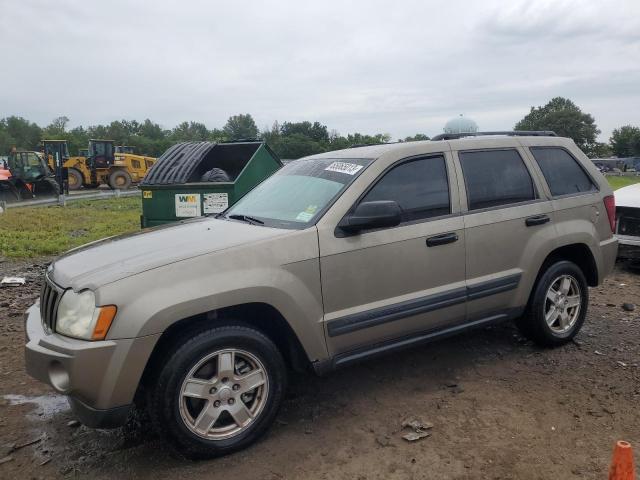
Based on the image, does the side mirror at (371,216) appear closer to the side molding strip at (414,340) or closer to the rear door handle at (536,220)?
the side molding strip at (414,340)

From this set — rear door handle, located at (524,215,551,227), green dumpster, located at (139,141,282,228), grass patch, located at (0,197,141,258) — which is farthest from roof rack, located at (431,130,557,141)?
grass patch, located at (0,197,141,258)

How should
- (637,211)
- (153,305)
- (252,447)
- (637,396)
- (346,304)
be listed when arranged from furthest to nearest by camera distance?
(637,211), (637,396), (346,304), (252,447), (153,305)

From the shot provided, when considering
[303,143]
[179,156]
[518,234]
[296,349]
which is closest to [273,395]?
[296,349]

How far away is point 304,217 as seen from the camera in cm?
346

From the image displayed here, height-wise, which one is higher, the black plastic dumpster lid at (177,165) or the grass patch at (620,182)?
the black plastic dumpster lid at (177,165)

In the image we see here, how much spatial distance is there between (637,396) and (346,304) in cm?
217

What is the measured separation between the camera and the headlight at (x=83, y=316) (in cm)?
268

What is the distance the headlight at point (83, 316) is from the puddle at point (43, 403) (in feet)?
3.72

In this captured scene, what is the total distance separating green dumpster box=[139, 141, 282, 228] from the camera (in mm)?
6816

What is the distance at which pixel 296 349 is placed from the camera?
3.29m

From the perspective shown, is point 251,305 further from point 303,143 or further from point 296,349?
point 303,143

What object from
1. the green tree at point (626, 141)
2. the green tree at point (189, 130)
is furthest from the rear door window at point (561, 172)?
the green tree at point (189, 130)

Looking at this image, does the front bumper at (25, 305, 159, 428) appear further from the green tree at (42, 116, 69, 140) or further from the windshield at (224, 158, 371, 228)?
the green tree at (42, 116, 69, 140)

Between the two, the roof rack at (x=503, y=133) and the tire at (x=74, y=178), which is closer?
the roof rack at (x=503, y=133)
